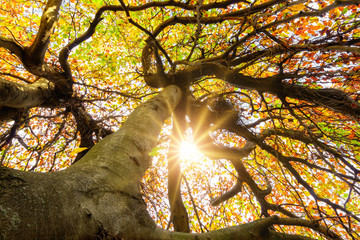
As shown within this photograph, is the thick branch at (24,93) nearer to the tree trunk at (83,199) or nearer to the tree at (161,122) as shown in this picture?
the tree at (161,122)

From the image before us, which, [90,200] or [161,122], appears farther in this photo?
[161,122]

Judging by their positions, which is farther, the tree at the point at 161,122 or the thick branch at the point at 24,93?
the thick branch at the point at 24,93

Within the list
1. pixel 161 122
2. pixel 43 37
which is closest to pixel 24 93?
pixel 43 37

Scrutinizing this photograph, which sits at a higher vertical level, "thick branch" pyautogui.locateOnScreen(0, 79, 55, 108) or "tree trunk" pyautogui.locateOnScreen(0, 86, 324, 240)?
"thick branch" pyautogui.locateOnScreen(0, 79, 55, 108)

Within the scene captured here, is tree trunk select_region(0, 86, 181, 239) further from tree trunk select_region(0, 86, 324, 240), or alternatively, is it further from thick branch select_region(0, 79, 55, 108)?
thick branch select_region(0, 79, 55, 108)

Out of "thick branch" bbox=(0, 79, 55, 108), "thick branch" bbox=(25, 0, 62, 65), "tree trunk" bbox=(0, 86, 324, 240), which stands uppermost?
"thick branch" bbox=(25, 0, 62, 65)

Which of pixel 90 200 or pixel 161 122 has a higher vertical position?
pixel 161 122

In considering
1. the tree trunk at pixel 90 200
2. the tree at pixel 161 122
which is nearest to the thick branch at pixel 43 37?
the tree at pixel 161 122

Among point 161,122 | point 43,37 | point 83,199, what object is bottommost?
point 83,199

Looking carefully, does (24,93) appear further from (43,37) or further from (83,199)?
(83,199)

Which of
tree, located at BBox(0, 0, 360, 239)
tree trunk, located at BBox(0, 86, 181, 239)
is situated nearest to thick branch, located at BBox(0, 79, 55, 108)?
tree, located at BBox(0, 0, 360, 239)

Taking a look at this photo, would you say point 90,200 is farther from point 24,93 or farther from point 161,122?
point 24,93

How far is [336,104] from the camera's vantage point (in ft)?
7.51

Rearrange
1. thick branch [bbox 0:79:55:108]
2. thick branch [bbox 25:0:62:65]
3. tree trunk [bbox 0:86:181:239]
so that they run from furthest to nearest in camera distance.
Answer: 1. thick branch [bbox 25:0:62:65]
2. thick branch [bbox 0:79:55:108]
3. tree trunk [bbox 0:86:181:239]
